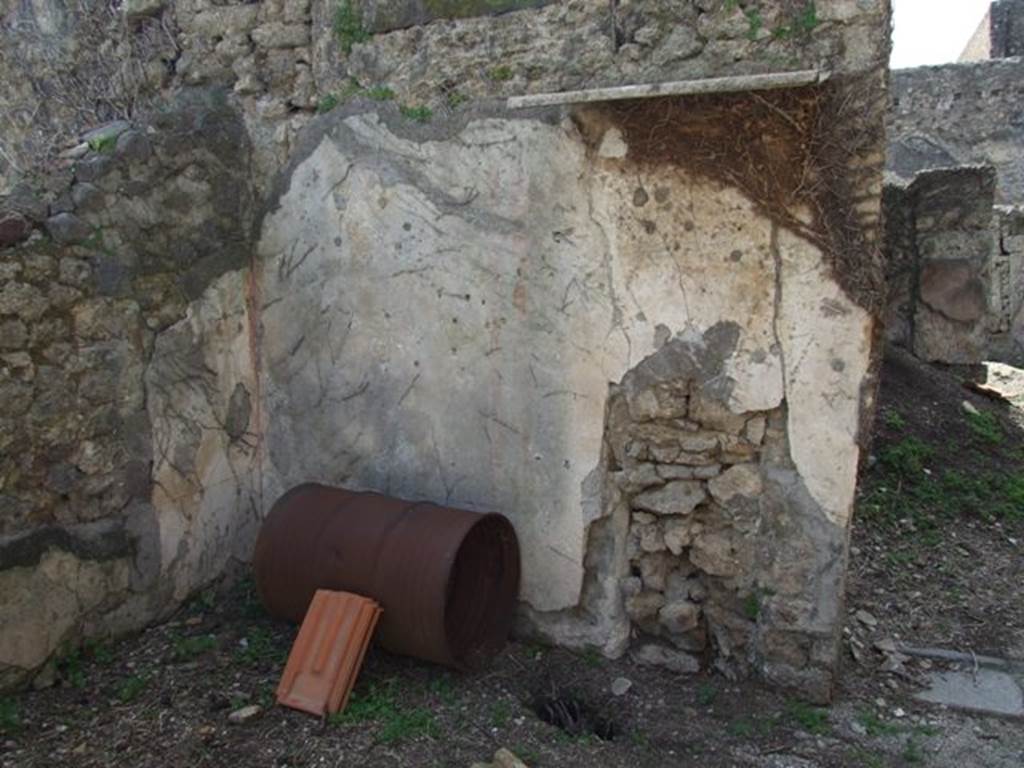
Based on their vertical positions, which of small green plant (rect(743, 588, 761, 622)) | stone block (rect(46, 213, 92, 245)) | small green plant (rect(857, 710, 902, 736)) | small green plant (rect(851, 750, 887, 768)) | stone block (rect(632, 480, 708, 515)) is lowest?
small green plant (rect(851, 750, 887, 768))

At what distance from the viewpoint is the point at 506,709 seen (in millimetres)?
3172

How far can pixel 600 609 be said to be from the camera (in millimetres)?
3477

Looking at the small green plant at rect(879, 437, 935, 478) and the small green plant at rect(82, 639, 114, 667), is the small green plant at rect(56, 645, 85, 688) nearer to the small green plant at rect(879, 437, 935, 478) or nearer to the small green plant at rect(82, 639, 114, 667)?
the small green plant at rect(82, 639, 114, 667)

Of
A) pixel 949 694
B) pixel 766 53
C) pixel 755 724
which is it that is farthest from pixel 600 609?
pixel 766 53

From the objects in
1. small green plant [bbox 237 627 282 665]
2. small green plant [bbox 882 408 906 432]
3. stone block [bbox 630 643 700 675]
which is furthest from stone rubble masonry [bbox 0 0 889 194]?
small green plant [bbox 882 408 906 432]

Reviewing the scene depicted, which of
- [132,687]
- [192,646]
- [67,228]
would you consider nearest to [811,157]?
[67,228]

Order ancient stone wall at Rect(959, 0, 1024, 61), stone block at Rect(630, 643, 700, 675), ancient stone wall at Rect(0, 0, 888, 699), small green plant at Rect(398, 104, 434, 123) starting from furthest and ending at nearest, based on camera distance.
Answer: ancient stone wall at Rect(959, 0, 1024, 61)
small green plant at Rect(398, 104, 434, 123)
stone block at Rect(630, 643, 700, 675)
ancient stone wall at Rect(0, 0, 888, 699)

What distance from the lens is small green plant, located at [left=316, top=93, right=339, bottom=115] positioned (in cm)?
373

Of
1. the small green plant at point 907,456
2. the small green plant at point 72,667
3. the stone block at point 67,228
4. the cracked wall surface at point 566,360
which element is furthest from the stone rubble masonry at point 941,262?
the small green plant at point 72,667

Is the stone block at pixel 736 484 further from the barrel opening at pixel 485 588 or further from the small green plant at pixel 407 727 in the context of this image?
the small green plant at pixel 407 727

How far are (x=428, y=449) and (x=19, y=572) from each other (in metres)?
1.54

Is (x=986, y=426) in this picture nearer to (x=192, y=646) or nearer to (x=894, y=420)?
(x=894, y=420)

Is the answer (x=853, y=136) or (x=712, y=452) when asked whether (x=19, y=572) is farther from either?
(x=853, y=136)

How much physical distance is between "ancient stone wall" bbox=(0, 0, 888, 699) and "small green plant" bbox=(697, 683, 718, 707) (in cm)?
10
